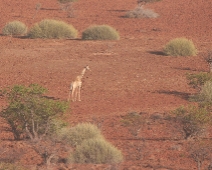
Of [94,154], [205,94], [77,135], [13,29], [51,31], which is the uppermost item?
[13,29]

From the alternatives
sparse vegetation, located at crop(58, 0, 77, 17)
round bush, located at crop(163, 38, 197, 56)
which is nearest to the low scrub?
round bush, located at crop(163, 38, 197, 56)

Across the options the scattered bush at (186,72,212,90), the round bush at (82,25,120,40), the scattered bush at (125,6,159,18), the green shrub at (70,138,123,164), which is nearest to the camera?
the green shrub at (70,138,123,164)

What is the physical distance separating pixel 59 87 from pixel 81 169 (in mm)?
9092

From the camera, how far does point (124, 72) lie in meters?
21.1

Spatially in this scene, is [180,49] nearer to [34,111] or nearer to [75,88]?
[75,88]

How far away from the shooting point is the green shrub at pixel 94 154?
1016cm

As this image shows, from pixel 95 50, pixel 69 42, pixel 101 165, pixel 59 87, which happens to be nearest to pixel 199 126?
pixel 101 165

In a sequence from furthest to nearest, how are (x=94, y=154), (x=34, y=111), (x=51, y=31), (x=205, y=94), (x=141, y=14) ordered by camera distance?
(x=141, y=14), (x=51, y=31), (x=205, y=94), (x=34, y=111), (x=94, y=154)

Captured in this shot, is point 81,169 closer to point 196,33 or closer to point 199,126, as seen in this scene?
A: point 199,126

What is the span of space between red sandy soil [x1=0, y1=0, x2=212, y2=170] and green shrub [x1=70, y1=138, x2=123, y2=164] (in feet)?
0.85

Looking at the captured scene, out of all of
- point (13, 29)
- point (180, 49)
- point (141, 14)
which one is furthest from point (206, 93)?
point (141, 14)

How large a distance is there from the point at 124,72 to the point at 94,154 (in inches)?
436

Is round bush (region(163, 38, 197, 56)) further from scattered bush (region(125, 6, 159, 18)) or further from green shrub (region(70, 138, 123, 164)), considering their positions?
green shrub (region(70, 138, 123, 164))

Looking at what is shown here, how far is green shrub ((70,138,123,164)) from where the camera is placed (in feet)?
33.3
